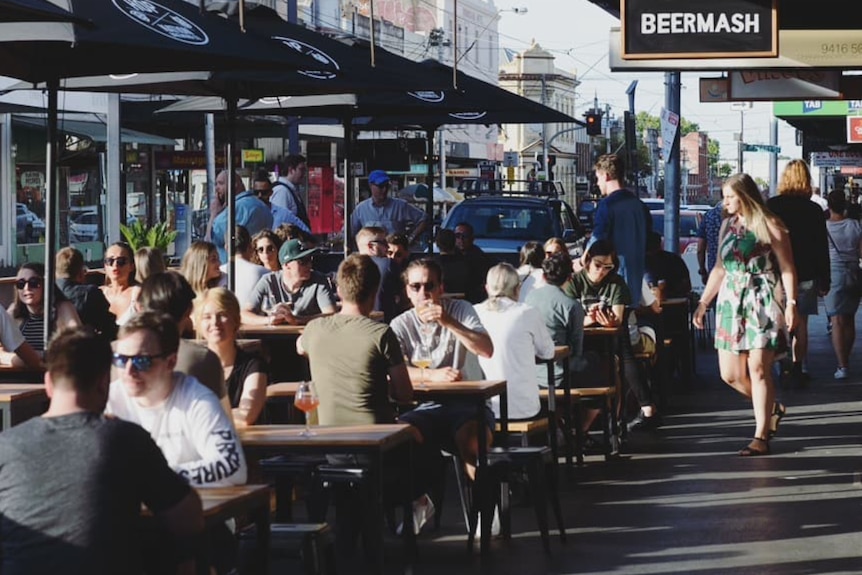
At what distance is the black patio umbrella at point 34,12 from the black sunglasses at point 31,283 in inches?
94.3

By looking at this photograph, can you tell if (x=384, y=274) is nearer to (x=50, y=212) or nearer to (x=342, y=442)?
(x=50, y=212)

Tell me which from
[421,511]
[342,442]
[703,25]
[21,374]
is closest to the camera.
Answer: [342,442]

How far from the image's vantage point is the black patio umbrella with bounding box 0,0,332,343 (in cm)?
847

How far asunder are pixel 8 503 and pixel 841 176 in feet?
221

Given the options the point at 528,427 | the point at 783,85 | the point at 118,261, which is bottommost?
the point at 528,427

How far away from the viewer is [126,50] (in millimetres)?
9586

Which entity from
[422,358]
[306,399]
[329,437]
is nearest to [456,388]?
[422,358]

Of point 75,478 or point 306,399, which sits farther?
point 306,399

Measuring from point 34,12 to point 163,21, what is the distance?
6.38ft

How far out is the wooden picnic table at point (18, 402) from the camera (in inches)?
306

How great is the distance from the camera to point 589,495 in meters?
10.3

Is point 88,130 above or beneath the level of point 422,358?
above

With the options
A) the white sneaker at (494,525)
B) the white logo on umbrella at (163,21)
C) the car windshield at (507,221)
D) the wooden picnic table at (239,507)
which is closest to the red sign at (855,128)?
the car windshield at (507,221)

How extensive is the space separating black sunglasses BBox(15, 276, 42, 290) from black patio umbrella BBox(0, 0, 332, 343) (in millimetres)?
619
